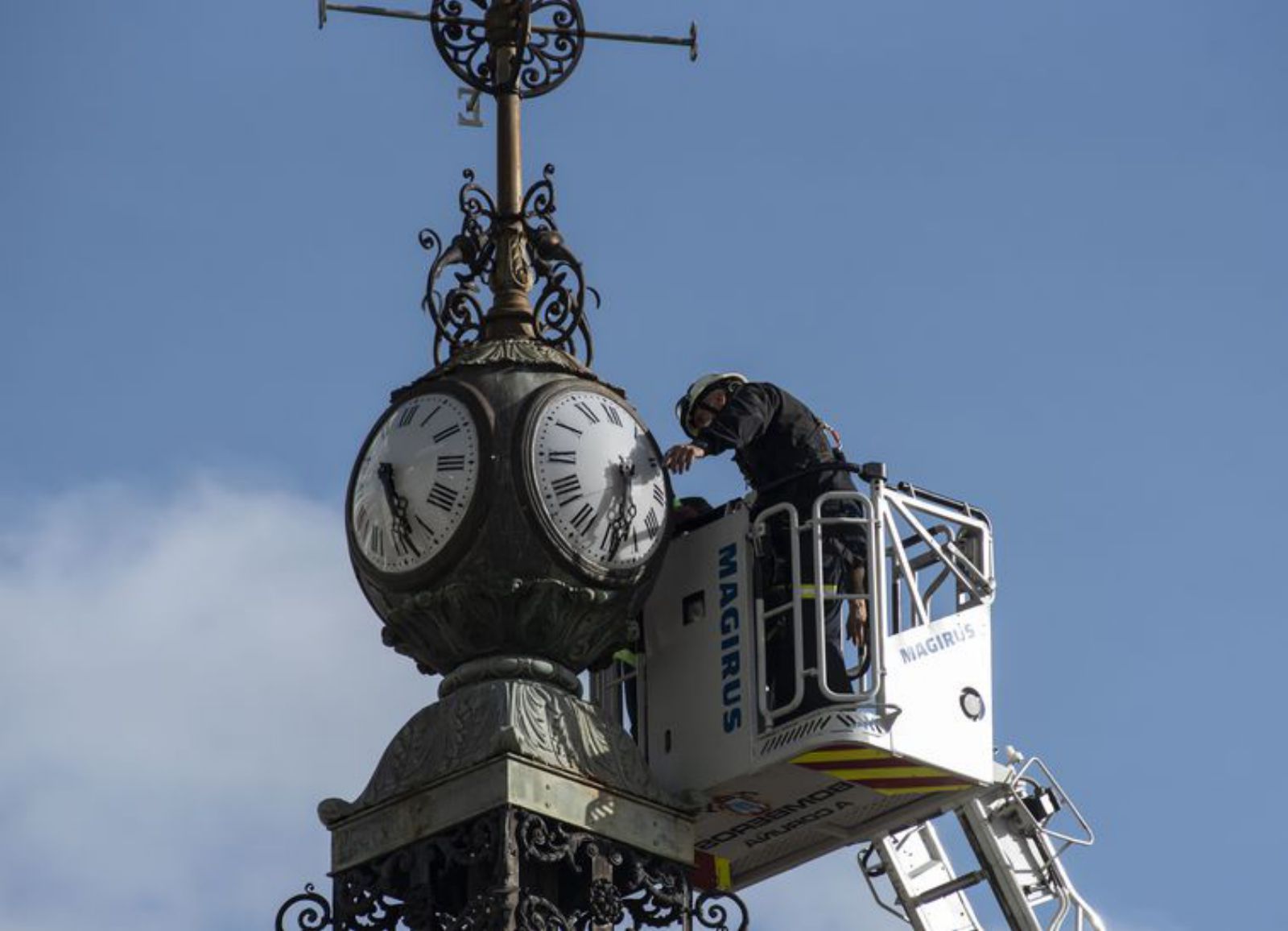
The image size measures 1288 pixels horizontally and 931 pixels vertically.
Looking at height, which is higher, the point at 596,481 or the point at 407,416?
the point at 407,416

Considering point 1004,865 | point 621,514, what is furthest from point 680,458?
point 1004,865

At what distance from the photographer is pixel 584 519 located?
1246 inches

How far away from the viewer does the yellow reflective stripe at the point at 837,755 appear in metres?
31.5

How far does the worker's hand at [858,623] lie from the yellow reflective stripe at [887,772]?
2.78 feet

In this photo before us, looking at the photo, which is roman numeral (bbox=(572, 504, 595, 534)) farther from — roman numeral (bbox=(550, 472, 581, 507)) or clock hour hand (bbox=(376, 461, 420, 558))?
clock hour hand (bbox=(376, 461, 420, 558))

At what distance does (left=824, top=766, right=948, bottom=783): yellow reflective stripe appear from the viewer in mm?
31922

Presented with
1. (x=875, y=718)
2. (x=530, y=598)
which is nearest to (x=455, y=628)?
(x=530, y=598)

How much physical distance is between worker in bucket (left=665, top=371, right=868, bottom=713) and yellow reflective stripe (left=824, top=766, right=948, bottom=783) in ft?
1.88

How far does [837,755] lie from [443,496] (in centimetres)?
318

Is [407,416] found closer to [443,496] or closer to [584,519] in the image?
[443,496]

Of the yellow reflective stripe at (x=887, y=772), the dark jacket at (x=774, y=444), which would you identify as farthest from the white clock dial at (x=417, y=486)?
the yellow reflective stripe at (x=887, y=772)

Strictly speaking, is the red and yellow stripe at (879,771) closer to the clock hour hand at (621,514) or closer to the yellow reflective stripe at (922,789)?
the yellow reflective stripe at (922,789)

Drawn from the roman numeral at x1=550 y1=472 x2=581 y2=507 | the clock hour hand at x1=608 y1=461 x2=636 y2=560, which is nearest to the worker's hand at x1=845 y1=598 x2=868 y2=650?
the clock hour hand at x1=608 y1=461 x2=636 y2=560

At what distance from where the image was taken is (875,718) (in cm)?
3150
